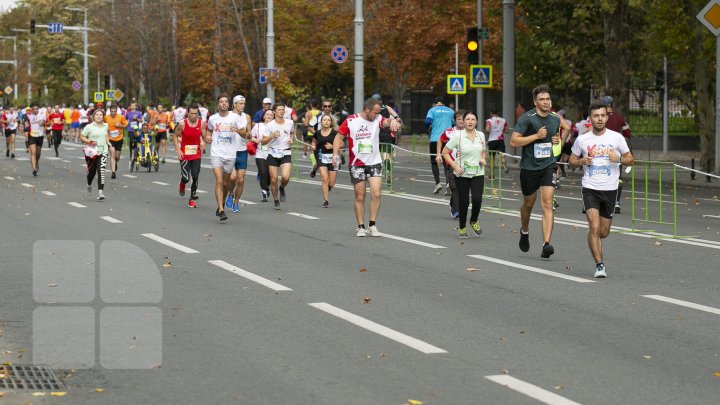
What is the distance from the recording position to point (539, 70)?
Answer: 48781 millimetres

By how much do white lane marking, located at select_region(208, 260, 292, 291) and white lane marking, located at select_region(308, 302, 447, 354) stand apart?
1.12m

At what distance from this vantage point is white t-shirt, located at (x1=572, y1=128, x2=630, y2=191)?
13477 mm

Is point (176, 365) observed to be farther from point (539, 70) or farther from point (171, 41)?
point (171, 41)

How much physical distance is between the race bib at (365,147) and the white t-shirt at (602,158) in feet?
14.8

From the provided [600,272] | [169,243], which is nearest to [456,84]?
[169,243]

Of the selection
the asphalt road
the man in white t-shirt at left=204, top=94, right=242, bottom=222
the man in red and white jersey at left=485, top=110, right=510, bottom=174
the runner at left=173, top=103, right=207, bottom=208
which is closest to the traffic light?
the man in red and white jersey at left=485, top=110, right=510, bottom=174

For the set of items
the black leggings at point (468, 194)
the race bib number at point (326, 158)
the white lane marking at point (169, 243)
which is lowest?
the white lane marking at point (169, 243)

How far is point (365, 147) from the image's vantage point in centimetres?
1772

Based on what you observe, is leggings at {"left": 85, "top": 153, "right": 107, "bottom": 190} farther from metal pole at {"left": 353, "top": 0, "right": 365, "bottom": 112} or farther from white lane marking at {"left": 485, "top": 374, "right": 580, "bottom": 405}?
white lane marking at {"left": 485, "top": 374, "right": 580, "bottom": 405}

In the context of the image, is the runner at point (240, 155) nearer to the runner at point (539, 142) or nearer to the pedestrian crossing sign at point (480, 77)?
the runner at point (539, 142)

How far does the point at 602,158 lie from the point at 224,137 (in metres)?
8.82

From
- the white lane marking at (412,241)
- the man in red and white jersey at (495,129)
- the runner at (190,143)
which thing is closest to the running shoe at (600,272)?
the white lane marking at (412,241)

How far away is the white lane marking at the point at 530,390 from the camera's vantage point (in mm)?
7586

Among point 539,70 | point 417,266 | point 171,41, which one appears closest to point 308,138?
point 539,70
